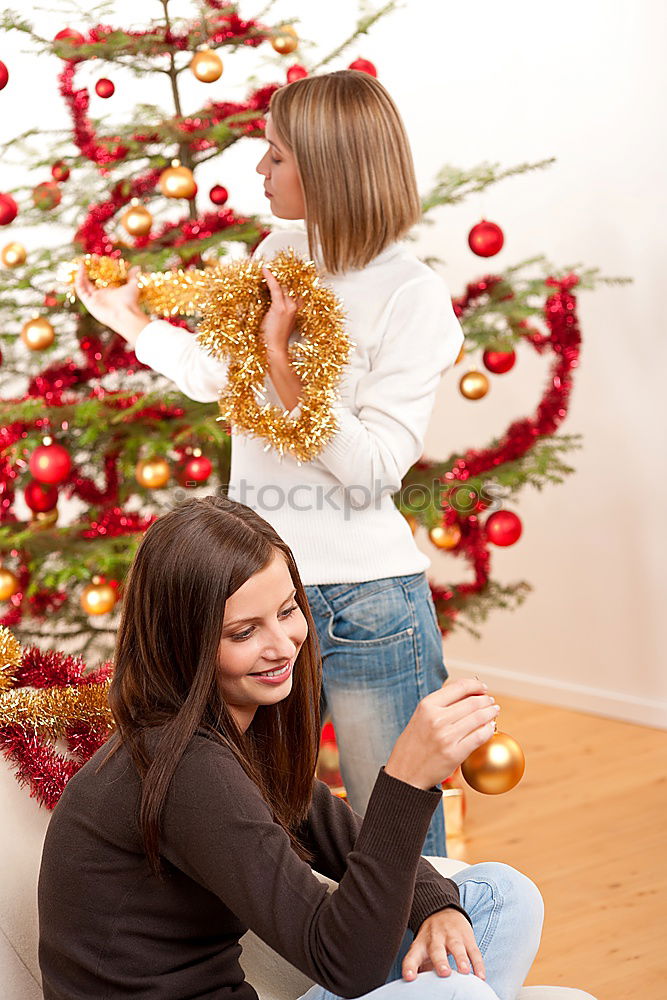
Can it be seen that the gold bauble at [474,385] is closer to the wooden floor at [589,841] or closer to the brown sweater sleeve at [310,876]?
the wooden floor at [589,841]

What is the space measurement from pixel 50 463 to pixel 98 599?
277mm

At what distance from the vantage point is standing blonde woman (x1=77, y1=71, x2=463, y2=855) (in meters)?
1.63

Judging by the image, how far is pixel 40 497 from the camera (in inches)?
97.5

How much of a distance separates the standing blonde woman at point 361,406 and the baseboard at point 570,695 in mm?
1785

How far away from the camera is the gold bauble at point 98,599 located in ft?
7.68

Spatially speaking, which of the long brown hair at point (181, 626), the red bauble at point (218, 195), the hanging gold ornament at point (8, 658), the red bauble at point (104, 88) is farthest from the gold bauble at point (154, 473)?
the long brown hair at point (181, 626)

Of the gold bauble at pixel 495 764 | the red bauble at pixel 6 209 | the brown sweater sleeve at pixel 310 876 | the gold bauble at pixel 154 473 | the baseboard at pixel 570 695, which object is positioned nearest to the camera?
the brown sweater sleeve at pixel 310 876

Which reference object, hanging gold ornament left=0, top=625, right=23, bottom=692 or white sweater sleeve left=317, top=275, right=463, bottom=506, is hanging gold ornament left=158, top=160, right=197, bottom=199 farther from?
hanging gold ornament left=0, top=625, right=23, bottom=692

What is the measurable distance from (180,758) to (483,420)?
9.05 feet

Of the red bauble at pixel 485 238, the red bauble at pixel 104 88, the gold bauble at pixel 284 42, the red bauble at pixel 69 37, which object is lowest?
the red bauble at pixel 485 238

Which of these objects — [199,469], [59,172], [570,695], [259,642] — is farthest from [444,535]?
[259,642]

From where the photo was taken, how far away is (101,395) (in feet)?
8.18

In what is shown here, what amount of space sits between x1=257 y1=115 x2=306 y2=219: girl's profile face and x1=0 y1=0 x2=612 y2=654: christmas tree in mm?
661

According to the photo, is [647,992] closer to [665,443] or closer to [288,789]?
[288,789]
